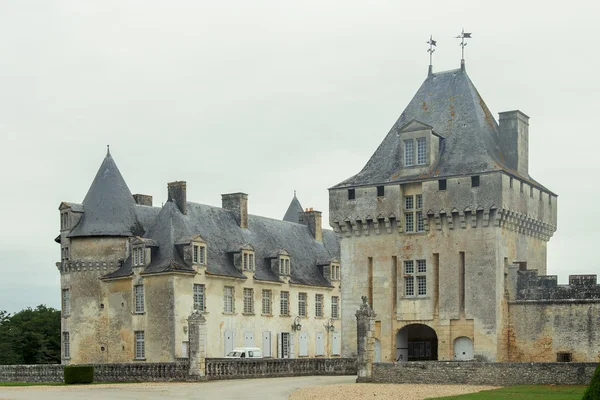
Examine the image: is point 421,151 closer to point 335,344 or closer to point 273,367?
point 273,367

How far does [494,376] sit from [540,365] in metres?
1.48

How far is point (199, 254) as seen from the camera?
4309 centimetres

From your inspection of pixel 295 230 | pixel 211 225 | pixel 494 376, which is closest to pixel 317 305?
pixel 295 230

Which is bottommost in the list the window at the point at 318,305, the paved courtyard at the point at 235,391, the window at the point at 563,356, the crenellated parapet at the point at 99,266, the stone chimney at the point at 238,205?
the paved courtyard at the point at 235,391

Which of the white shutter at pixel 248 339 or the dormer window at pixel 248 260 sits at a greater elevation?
the dormer window at pixel 248 260

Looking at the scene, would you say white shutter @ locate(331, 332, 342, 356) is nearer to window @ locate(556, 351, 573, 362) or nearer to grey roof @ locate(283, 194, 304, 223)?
grey roof @ locate(283, 194, 304, 223)

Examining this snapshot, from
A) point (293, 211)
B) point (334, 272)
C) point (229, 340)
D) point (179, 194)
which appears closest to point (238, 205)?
point (179, 194)

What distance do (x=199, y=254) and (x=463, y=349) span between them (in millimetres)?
15003

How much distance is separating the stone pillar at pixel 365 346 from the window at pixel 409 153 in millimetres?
7181

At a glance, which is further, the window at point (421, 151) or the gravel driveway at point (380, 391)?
the window at point (421, 151)

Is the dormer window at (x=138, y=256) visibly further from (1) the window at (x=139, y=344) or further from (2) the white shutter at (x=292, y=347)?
(2) the white shutter at (x=292, y=347)

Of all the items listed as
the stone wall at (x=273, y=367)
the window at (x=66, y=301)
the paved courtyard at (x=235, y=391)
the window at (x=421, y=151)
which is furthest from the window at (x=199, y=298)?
the window at (x=421, y=151)

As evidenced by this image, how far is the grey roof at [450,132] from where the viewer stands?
33.7 meters

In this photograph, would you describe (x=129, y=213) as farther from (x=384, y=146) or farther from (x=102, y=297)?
(x=384, y=146)
